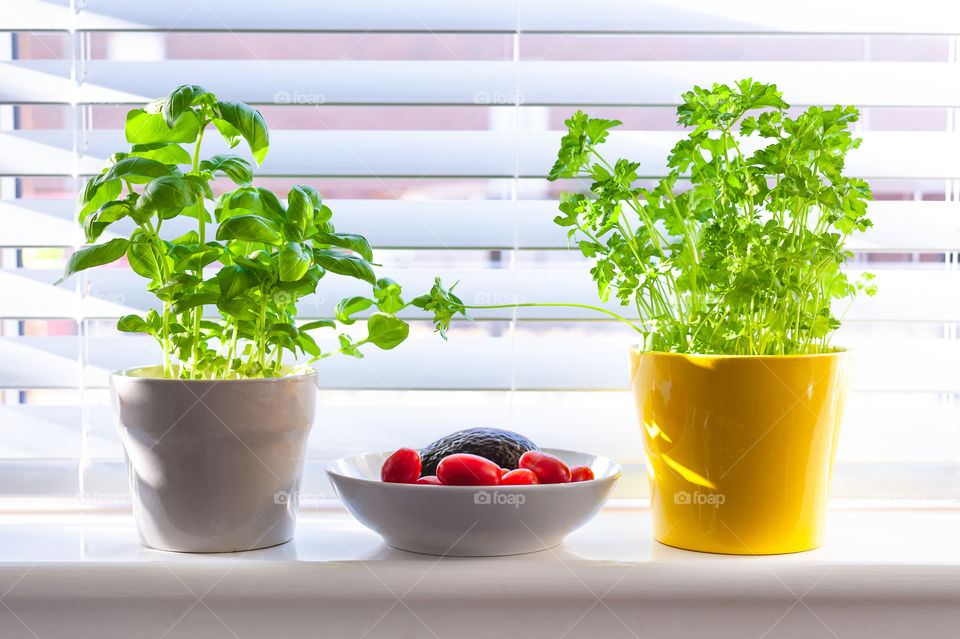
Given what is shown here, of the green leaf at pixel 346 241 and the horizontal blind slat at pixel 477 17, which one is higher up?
the horizontal blind slat at pixel 477 17

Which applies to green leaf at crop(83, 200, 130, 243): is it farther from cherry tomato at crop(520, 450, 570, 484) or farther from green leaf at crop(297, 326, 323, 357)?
cherry tomato at crop(520, 450, 570, 484)

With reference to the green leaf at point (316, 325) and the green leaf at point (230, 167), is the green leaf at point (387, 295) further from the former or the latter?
the green leaf at point (230, 167)

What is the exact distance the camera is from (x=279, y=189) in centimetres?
112

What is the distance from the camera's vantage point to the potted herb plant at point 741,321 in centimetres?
86

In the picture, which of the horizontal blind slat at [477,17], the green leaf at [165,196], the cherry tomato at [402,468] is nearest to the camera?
the green leaf at [165,196]

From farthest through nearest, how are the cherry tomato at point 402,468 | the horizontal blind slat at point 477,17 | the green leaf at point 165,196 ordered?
the horizontal blind slat at point 477,17 → the cherry tomato at point 402,468 → the green leaf at point 165,196

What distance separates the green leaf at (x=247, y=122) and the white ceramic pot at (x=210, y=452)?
23 centimetres

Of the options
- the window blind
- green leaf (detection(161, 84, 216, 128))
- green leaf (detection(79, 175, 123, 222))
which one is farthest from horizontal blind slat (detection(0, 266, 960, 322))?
green leaf (detection(161, 84, 216, 128))

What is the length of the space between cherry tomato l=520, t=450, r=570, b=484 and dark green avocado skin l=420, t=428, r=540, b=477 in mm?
40

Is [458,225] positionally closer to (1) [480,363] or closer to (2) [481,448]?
(1) [480,363]

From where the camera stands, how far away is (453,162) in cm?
109

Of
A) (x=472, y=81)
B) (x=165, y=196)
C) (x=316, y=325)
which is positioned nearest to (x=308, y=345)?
(x=316, y=325)

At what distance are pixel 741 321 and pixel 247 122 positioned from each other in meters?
0.52

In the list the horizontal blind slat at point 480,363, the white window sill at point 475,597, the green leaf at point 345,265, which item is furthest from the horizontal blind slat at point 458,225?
the white window sill at point 475,597
